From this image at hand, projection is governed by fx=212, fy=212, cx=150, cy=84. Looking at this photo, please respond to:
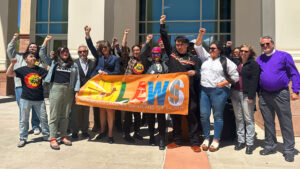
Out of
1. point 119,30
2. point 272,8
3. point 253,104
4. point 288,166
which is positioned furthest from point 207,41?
point 288,166

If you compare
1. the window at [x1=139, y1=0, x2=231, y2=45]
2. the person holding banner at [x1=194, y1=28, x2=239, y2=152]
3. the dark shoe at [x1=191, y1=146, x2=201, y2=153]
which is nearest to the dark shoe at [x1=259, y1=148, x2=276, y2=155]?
the person holding banner at [x1=194, y1=28, x2=239, y2=152]

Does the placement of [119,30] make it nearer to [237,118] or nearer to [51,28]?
[51,28]

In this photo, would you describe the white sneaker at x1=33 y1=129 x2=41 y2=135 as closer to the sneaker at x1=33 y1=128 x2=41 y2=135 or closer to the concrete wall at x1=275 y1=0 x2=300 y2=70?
the sneaker at x1=33 y1=128 x2=41 y2=135

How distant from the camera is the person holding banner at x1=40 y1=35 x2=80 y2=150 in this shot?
4305mm

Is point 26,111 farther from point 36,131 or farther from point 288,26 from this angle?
point 288,26

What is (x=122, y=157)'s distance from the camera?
3.79 m

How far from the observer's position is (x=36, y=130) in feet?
17.0

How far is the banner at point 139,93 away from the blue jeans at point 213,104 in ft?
1.09

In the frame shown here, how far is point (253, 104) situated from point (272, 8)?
3.09 metres

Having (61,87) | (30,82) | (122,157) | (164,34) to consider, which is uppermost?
(164,34)

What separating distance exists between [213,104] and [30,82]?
Answer: 365 centimetres

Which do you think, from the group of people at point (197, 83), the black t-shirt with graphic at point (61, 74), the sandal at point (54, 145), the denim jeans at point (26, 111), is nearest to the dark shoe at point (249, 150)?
the group of people at point (197, 83)

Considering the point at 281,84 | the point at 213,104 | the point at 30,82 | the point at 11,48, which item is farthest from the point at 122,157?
the point at 11,48

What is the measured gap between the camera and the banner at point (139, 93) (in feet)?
13.8
